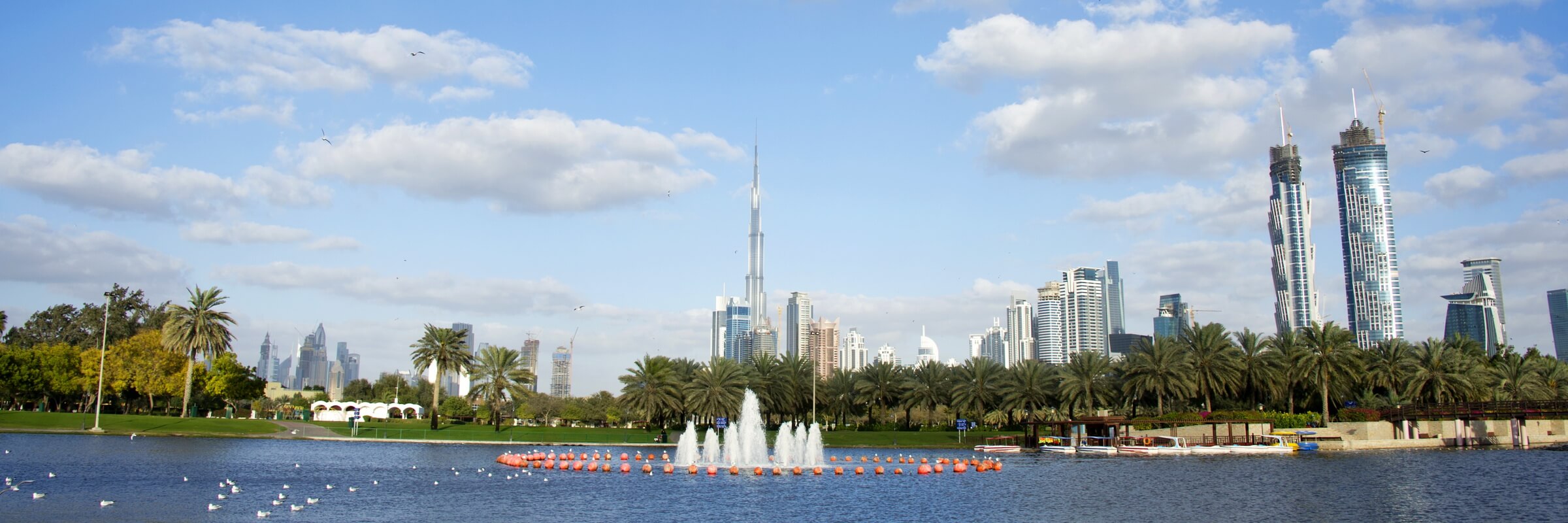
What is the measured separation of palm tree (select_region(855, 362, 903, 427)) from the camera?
109 m

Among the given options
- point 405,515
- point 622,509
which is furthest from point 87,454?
point 622,509

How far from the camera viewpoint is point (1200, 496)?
151ft

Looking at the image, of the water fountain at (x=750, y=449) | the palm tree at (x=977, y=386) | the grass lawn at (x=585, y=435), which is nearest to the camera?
the water fountain at (x=750, y=449)

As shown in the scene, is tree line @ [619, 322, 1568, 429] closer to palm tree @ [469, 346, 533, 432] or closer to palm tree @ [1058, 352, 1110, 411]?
palm tree @ [1058, 352, 1110, 411]

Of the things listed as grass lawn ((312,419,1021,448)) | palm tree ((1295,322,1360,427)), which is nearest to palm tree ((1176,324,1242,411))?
palm tree ((1295,322,1360,427))

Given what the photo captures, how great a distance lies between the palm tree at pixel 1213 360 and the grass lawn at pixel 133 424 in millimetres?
80748

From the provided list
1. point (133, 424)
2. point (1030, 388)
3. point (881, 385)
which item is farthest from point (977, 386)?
point (133, 424)

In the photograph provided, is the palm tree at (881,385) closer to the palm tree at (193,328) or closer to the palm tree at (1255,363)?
the palm tree at (1255,363)

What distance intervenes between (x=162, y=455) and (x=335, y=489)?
23956 millimetres

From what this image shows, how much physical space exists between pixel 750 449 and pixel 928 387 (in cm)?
3851

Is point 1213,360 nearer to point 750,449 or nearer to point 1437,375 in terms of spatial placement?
point 1437,375

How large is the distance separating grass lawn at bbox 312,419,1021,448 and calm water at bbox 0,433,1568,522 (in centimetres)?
2264

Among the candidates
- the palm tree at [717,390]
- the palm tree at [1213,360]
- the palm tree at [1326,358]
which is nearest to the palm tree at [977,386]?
the palm tree at [1213,360]

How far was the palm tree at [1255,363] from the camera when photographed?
307 feet
